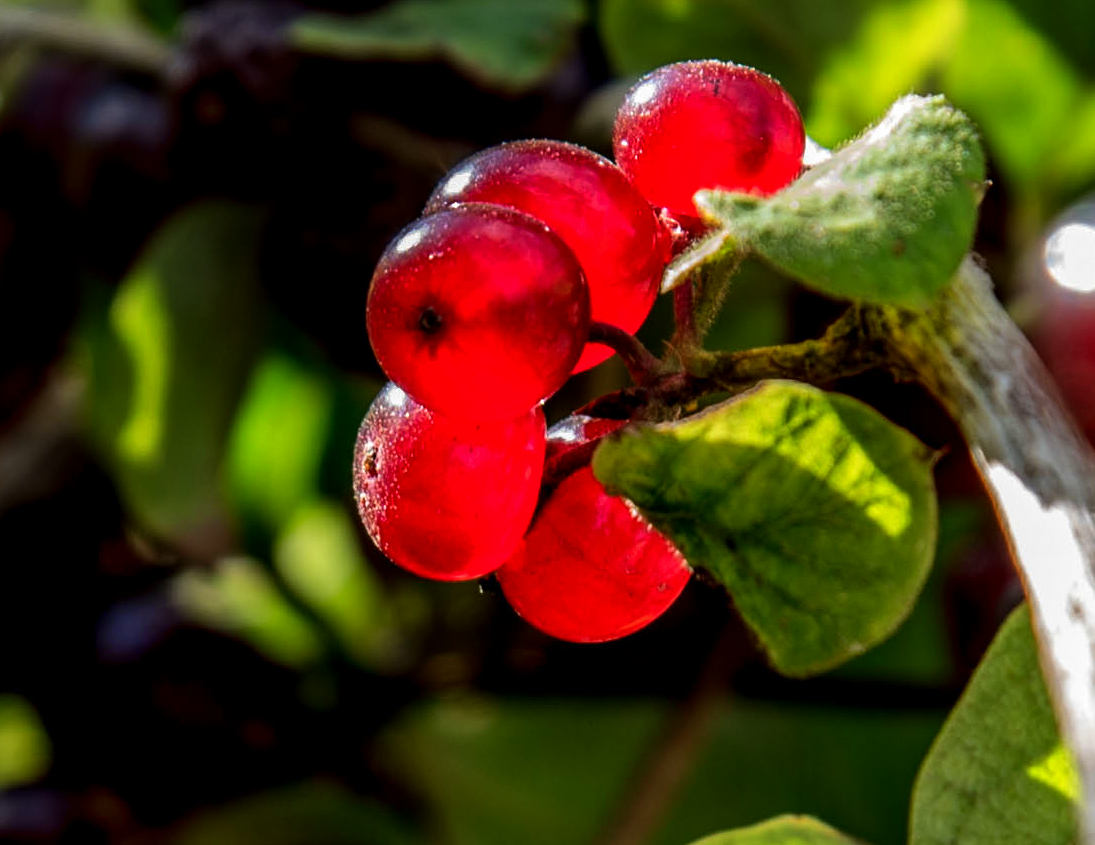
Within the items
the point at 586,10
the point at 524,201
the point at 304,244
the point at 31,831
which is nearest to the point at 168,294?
the point at 304,244

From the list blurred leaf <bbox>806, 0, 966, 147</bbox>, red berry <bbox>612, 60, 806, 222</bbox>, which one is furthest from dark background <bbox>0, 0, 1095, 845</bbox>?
red berry <bbox>612, 60, 806, 222</bbox>

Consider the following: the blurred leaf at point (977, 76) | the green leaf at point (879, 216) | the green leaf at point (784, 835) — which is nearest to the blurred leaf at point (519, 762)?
the blurred leaf at point (977, 76)

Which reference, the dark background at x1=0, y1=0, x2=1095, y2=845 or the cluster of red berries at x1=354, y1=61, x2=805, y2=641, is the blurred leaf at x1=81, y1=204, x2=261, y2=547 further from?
the cluster of red berries at x1=354, y1=61, x2=805, y2=641

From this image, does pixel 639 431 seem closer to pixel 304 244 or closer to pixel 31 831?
pixel 304 244

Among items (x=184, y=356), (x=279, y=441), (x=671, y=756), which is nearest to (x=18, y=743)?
(x=279, y=441)

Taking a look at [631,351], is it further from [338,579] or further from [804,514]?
[338,579]

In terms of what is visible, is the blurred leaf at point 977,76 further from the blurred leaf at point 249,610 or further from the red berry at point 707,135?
the blurred leaf at point 249,610
